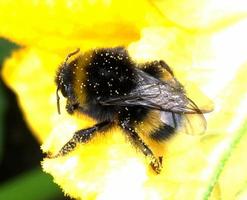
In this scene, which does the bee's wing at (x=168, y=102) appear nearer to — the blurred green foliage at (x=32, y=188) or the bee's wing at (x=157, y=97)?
the bee's wing at (x=157, y=97)

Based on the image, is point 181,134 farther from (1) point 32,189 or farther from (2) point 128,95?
(1) point 32,189

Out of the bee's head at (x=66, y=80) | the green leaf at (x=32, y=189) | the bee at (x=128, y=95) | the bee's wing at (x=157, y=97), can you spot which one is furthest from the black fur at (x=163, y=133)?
the green leaf at (x=32, y=189)

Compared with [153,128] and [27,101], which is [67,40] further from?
[153,128]

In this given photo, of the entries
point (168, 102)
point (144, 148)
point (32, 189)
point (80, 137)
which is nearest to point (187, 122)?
point (168, 102)

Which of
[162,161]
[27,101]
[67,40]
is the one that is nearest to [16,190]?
[27,101]

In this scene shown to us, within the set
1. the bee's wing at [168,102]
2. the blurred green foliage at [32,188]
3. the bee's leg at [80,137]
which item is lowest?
the blurred green foliage at [32,188]

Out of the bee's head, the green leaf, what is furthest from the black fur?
the green leaf

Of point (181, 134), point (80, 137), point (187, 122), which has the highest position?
point (187, 122)
